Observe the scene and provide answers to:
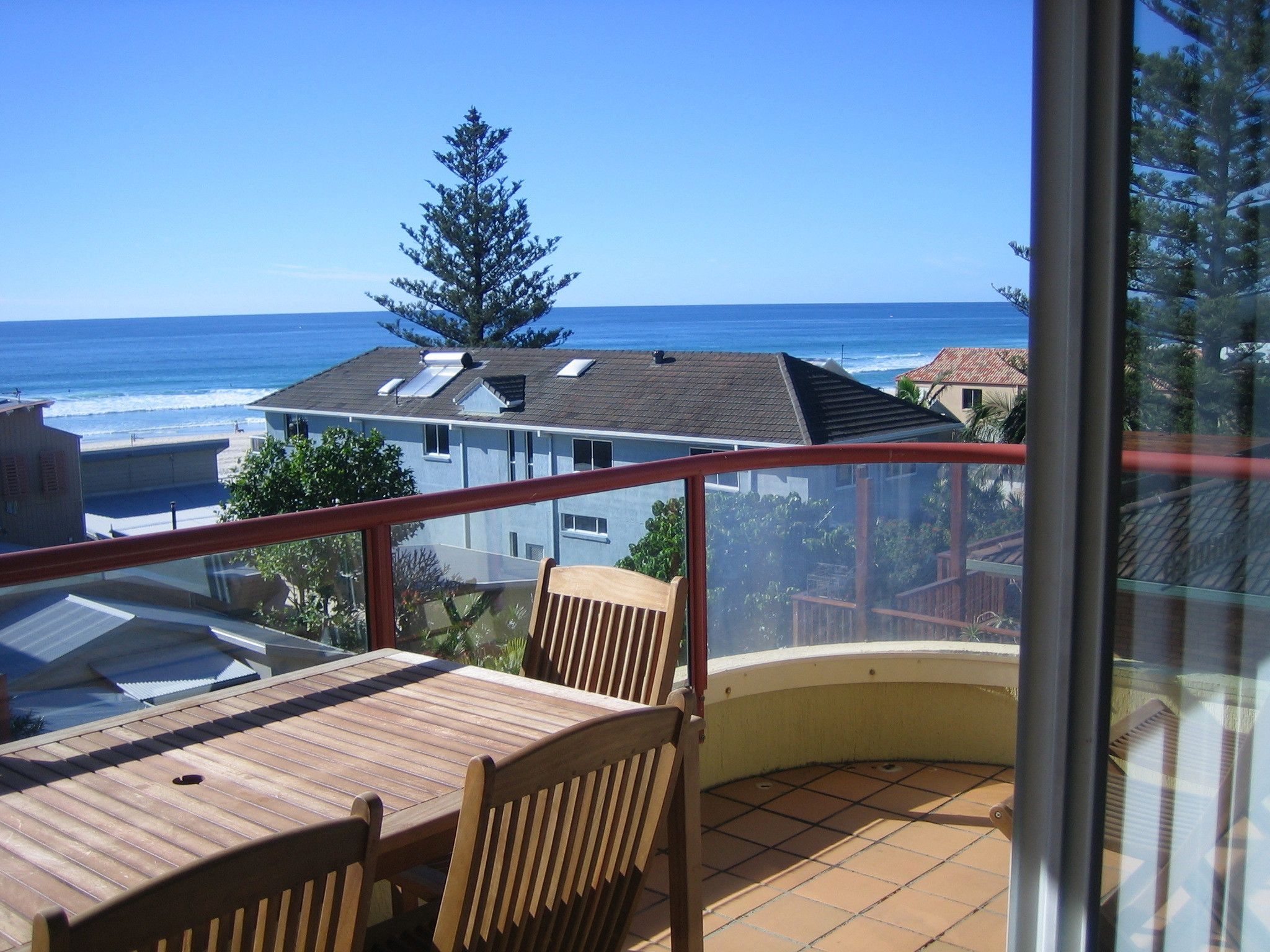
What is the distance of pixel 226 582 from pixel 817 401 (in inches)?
1071

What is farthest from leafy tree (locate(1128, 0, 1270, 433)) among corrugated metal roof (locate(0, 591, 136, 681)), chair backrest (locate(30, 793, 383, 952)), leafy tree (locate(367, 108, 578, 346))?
leafy tree (locate(367, 108, 578, 346))

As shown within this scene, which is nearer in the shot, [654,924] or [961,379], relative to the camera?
[654,924]

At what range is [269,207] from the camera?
2840 inches

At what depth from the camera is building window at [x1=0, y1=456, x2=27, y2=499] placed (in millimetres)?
39219

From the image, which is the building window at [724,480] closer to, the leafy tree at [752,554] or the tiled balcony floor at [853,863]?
the leafy tree at [752,554]

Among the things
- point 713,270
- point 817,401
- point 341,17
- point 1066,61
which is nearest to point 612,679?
point 1066,61

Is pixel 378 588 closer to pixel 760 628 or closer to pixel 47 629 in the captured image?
pixel 47 629

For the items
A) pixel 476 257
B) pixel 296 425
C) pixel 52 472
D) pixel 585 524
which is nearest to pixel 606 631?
pixel 585 524

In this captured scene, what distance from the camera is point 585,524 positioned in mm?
3369

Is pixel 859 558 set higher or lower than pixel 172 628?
lower

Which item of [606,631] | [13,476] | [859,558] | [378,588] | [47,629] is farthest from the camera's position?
[13,476]

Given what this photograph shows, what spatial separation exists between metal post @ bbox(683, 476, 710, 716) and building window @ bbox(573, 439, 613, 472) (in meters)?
28.0

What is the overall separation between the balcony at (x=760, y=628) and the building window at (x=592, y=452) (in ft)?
91.2

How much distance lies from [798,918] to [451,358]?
32163 mm
